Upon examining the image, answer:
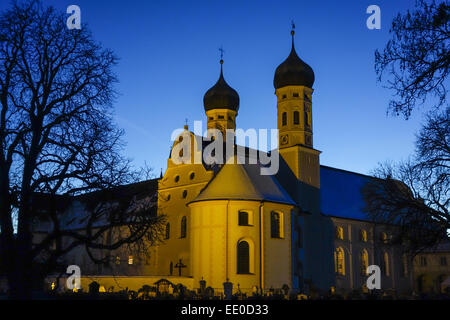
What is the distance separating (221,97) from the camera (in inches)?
2018

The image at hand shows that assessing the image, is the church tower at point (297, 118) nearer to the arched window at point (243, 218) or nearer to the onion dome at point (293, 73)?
the onion dome at point (293, 73)

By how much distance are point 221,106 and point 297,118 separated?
8.39 metres

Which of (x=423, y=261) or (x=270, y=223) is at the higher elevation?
(x=270, y=223)

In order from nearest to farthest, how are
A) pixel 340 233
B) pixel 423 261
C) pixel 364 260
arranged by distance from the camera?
pixel 340 233 < pixel 364 260 < pixel 423 261

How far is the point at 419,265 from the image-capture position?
66.9 metres

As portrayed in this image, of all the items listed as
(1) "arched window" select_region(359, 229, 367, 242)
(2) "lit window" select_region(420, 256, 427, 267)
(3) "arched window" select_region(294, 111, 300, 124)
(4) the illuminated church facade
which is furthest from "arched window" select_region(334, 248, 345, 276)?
(2) "lit window" select_region(420, 256, 427, 267)

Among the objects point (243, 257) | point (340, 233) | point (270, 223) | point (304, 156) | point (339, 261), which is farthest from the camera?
point (340, 233)

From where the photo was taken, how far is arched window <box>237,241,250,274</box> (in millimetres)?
36531

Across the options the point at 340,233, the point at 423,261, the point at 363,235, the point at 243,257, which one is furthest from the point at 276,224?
the point at 423,261

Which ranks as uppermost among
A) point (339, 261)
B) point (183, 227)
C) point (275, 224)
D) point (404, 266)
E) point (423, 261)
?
point (183, 227)

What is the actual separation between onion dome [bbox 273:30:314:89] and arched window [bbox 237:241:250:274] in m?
16.0

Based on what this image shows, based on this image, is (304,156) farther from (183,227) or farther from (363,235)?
(363,235)

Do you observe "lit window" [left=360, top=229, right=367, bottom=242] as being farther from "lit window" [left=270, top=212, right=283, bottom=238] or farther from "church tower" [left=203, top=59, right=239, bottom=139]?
"lit window" [left=270, top=212, right=283, bottom=238]

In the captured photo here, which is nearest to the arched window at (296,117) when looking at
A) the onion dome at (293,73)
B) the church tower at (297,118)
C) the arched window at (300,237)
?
the church tower at (297,118)
